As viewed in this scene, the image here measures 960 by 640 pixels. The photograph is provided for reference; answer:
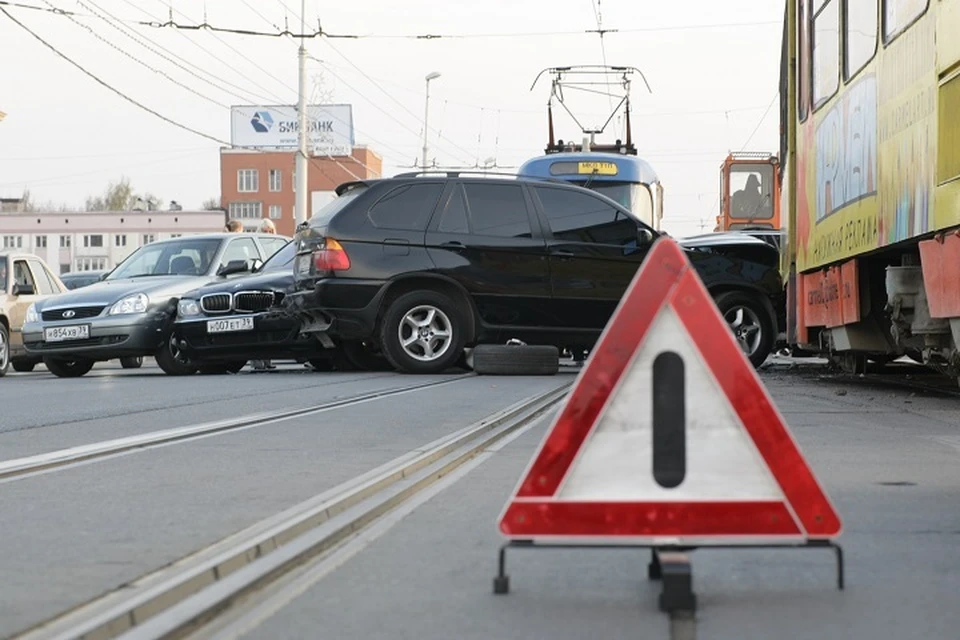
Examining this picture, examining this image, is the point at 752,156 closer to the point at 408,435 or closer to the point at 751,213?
the point at 751,213

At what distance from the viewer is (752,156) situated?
35156 millimetres

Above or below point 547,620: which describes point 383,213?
above

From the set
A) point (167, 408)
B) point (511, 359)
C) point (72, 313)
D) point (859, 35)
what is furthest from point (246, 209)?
point (167, 408)

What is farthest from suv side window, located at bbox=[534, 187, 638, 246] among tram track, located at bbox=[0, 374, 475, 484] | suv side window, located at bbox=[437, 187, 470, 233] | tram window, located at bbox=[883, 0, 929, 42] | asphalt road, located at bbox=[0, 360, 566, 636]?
tram window, located at bbox=[883, 0, 929, 42]

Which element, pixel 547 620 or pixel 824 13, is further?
pixel 824 13

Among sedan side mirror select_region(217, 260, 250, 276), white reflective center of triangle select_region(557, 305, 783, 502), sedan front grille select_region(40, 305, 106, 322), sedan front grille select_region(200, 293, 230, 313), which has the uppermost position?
sedan side mirror select_region(217, 260, 250, 276)

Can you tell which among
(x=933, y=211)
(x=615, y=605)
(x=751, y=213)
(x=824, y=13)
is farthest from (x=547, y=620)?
(x=751, y=213)

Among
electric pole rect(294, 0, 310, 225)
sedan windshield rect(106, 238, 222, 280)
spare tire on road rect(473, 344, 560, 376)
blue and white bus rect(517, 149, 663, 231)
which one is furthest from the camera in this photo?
electric pole rect(294, 0, 310, 225)

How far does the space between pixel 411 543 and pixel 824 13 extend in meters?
9.72

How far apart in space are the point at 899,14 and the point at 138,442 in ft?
19.0

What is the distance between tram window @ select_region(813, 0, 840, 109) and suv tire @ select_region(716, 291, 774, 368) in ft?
8.58

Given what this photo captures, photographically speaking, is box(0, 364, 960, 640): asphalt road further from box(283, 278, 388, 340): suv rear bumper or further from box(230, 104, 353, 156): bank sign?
box(230, 104, 353, 156): bank sign

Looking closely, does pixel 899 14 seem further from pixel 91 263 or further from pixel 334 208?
pixel 91 263

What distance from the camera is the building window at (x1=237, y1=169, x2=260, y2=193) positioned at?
5167 inches
